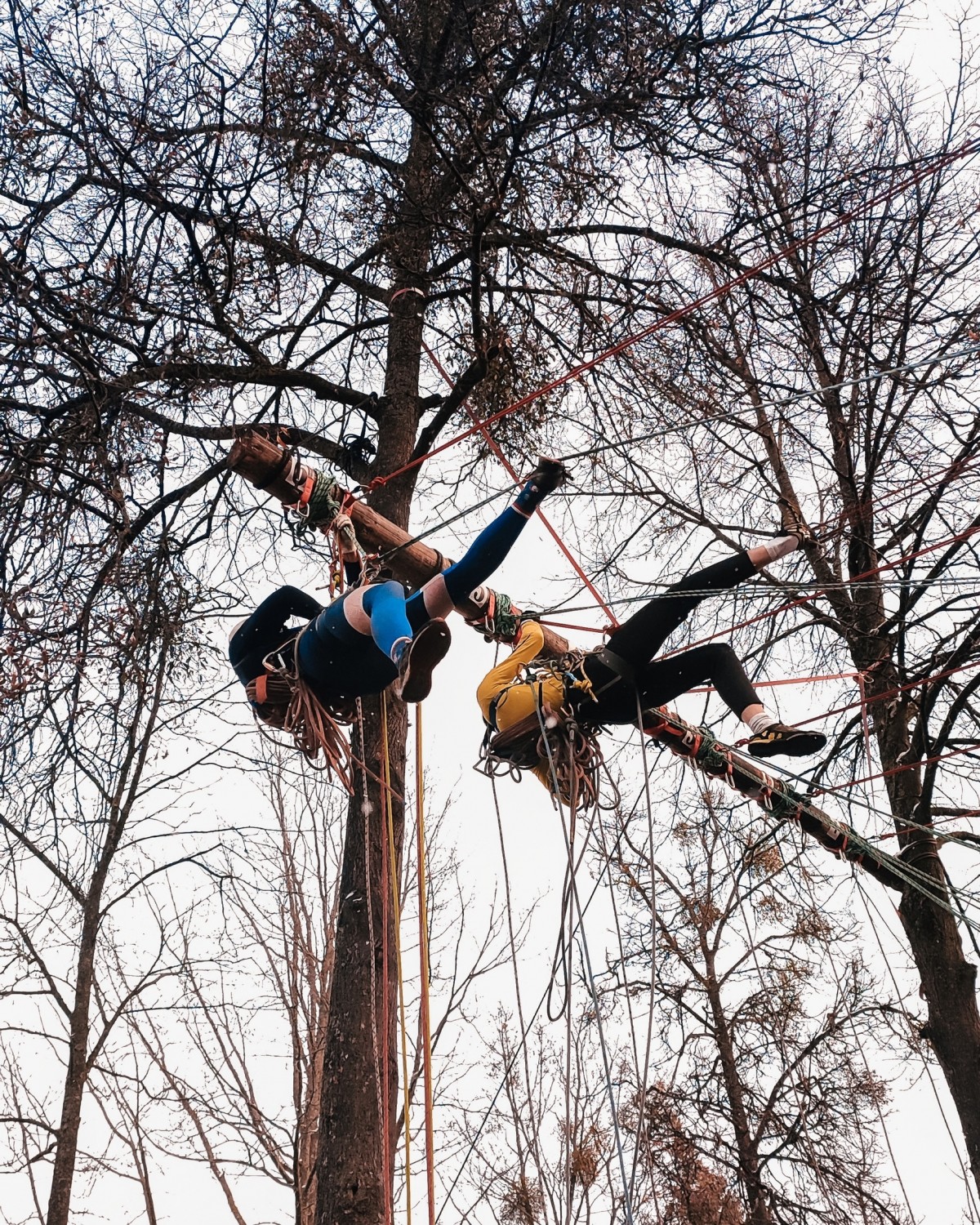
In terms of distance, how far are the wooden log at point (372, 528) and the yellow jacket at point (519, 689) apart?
0.13 meters

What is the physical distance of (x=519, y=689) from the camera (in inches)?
182

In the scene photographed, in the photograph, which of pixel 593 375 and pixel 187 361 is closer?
pixel 187 361

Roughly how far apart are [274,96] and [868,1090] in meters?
8.90

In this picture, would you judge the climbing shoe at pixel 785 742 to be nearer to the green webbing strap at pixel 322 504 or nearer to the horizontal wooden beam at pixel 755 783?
the horizontal wooden beam at pixel 755 783

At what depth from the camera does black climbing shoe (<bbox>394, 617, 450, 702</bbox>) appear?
410cm

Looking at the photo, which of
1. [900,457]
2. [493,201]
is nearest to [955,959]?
[900,457]

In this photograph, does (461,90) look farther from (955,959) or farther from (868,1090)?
(868,1090)

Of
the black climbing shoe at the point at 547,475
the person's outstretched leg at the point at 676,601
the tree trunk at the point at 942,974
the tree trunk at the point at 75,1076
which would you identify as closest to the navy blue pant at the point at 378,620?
the black climbing shoe at the point at 547,475

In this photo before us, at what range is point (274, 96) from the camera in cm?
505

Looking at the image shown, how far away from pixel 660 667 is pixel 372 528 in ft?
4.24

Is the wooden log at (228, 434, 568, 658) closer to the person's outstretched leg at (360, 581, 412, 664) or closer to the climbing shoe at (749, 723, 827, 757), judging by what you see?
the person's outstretched leg at (360, 581, 412, 664)

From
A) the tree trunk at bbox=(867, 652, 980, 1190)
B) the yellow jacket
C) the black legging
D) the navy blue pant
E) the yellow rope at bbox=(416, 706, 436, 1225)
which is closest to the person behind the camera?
the yellow rope at bbox=(416, 706, 436, 1225)

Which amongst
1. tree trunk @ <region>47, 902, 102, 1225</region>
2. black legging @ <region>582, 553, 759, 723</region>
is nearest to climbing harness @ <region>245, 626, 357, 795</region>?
black legging @ <region>582, 553, 759, 723</region>

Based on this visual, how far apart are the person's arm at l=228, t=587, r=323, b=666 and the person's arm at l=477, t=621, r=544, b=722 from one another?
745 mm
